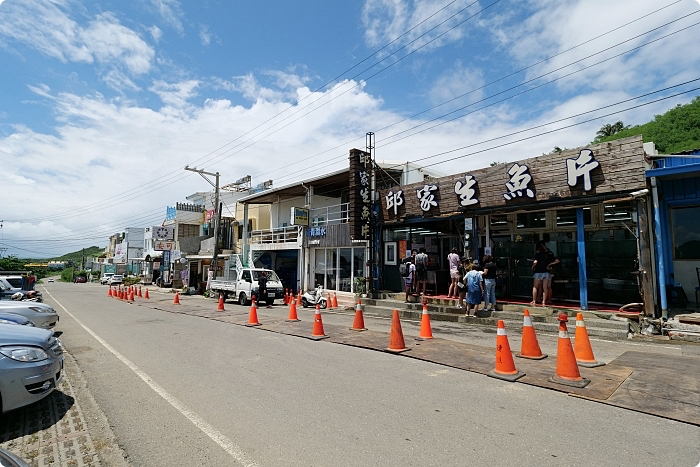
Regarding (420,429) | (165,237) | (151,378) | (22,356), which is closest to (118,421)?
(22,356)

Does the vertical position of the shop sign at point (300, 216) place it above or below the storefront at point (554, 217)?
above

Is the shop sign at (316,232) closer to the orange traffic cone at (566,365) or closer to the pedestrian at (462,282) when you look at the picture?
the pedestrian at (462,282)

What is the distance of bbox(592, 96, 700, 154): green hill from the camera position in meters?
32.1

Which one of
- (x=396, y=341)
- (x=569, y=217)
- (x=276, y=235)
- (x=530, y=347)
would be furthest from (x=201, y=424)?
(x=276, y=235)

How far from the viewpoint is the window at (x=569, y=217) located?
1349 cm

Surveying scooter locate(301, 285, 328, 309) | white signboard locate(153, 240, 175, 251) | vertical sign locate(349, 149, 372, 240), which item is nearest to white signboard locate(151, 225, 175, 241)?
white signboard locate(153, 240, 175, 251)

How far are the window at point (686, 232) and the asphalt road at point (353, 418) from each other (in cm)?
969

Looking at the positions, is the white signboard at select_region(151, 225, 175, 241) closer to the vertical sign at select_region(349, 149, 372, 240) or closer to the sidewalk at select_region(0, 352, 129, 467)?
the vertical sign at select_region(349, 149, 372, 240)

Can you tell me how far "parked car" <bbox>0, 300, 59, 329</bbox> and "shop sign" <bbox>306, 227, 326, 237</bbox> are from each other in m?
13.0

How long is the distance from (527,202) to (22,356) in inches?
498

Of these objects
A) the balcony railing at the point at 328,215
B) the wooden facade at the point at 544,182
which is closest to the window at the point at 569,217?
the wooden facade at the point at 544,182

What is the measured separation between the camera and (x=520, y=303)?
12.8 meters

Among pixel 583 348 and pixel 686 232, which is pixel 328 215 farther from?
pixel 583 348

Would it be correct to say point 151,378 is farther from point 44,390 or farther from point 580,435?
point 580,435
